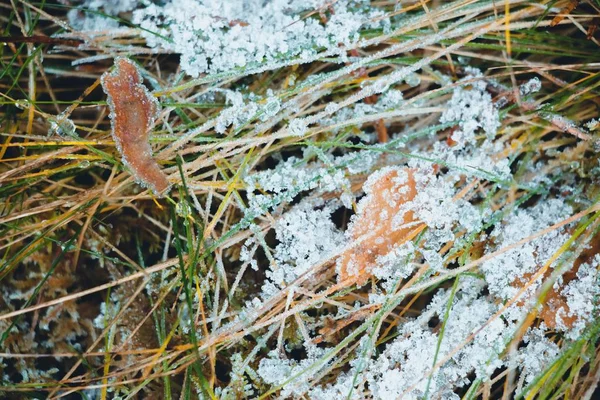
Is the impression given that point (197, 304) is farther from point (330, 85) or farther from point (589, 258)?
point (589, 258)

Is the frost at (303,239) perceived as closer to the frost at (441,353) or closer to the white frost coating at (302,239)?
the white frost coating at (302,239)

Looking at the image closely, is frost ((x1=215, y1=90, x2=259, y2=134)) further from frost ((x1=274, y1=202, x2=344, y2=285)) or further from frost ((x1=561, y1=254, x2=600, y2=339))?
frost ((x1=561, y1=254, x2=600, y2=339))

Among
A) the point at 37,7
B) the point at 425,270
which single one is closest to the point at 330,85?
the point at 425,270

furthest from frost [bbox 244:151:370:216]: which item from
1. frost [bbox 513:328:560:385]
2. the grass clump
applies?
frost [bbox 513:328:560:385]

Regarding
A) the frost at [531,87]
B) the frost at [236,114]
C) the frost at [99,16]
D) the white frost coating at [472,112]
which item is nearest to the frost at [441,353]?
the white frost coating at [472,112]

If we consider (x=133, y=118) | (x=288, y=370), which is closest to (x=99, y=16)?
(x=133, y=118)

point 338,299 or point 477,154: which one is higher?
point 477,154
